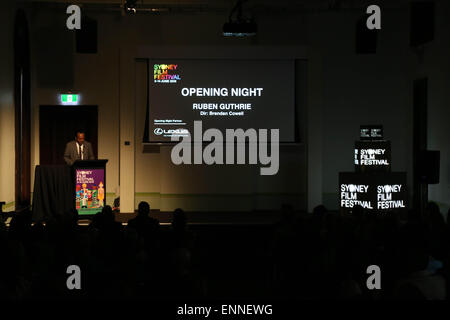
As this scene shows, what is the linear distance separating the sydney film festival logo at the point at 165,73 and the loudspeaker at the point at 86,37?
142 cm

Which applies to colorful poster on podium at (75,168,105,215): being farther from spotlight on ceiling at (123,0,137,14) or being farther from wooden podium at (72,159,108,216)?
spotlight on ceiling at (123,0,137,14)

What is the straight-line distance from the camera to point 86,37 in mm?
9703

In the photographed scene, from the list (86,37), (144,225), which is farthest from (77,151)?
(144,225)

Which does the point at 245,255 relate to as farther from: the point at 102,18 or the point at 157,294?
the point at 102,18

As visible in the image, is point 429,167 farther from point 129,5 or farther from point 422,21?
point 129,5

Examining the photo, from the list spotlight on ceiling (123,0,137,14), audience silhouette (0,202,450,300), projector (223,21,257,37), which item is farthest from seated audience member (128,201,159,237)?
spotlight on ceiling (123,0,137,14)

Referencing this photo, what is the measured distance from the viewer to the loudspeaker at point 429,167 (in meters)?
8.38

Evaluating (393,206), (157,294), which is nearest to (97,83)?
(393,206)

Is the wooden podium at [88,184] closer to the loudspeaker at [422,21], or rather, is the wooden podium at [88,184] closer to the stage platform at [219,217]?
the stage platform at [219,217]

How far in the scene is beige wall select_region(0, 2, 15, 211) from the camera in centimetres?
926

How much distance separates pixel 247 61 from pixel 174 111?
1.69m

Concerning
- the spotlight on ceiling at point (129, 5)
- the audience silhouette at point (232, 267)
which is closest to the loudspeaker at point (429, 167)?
the audience silhouette at point (232, 267)

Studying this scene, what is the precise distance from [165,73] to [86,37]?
5.53 feet

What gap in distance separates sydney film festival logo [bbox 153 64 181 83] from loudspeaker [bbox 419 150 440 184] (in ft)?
15.5
